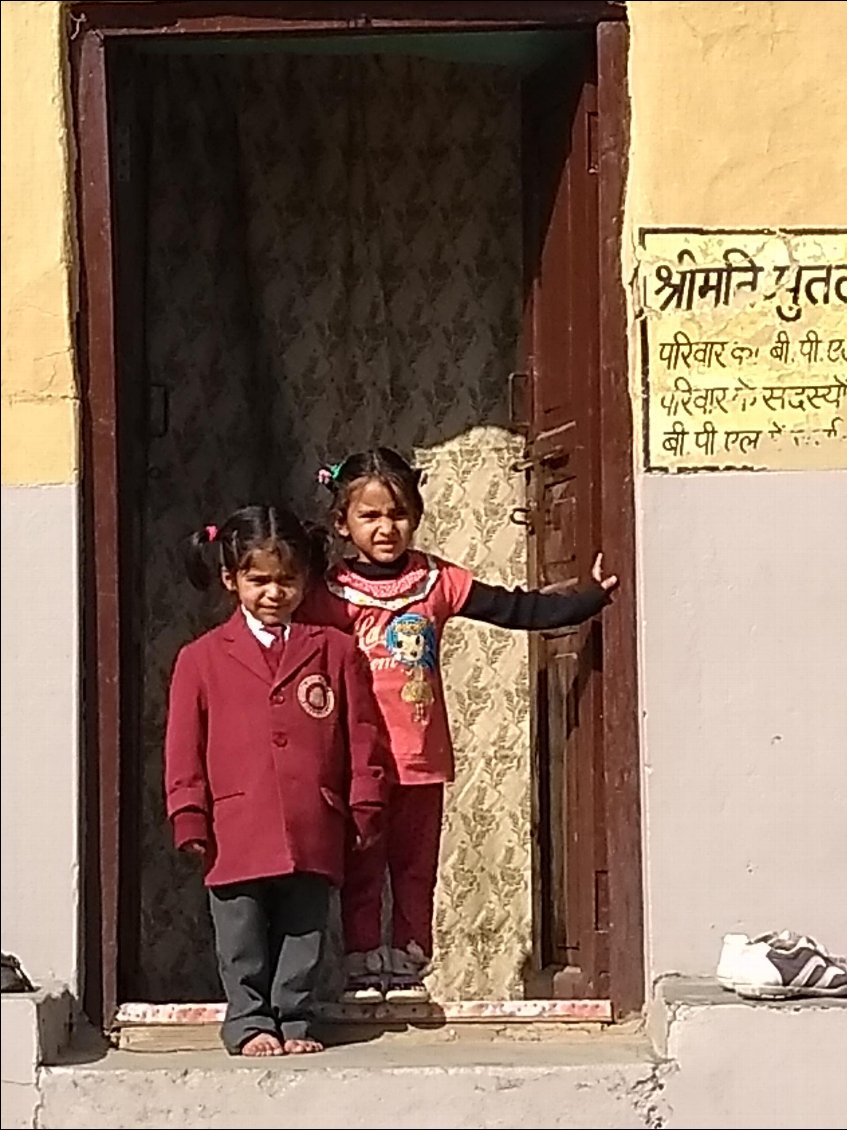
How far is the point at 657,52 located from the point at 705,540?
110cm

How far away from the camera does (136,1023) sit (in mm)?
5082

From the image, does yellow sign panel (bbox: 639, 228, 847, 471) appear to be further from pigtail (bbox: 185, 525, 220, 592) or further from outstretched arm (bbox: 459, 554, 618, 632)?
pigtail (bbox: 185, 525, 220, 592)

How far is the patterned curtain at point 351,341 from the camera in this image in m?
6.43

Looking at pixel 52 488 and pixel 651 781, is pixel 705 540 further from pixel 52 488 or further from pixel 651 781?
pixel 52 488

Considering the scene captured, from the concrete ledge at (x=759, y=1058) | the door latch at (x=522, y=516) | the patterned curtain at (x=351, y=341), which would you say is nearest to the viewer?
the concrete ledge at (x=759, y=1058)

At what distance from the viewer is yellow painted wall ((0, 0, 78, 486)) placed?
510cm

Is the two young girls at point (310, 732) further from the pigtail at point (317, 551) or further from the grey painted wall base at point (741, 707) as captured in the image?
the grey painted wall base at point (741, 707)

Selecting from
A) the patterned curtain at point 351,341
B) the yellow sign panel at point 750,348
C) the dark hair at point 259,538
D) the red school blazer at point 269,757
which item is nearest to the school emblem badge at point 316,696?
the red school blazer at point 269,757

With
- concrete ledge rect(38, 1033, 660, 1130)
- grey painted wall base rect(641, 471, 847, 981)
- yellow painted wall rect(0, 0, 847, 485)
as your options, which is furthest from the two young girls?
yellow painted wall rect(0, 0, 847, 485)

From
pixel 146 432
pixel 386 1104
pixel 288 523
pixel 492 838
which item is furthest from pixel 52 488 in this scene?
pixel 492 838

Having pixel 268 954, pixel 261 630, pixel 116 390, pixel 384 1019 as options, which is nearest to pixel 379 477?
pixel 261 630

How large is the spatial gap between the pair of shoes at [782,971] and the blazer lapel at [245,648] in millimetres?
1185

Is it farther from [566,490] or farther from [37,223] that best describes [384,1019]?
[37,223]

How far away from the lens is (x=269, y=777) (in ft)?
16.3
